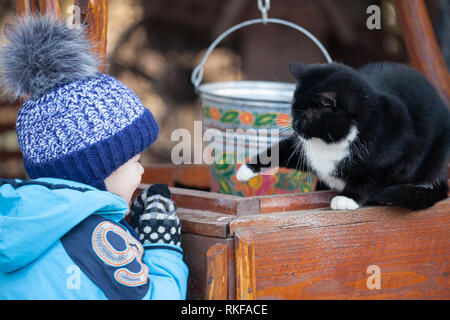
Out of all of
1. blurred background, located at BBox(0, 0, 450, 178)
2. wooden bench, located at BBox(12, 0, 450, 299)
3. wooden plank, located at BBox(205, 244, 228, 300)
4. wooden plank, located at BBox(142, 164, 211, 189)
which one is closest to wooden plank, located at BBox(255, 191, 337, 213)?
wooden bench, located at BBox(12, 0, 450, 299)

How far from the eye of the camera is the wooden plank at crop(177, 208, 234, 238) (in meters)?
1.02

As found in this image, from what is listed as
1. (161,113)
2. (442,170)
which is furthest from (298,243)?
(161,113)

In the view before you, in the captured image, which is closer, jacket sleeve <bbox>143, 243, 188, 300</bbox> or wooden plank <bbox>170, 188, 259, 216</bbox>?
jacket sleeve <bbox>143, 243, 188, 300</bbox>

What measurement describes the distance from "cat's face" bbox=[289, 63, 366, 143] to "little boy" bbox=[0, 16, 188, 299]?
1.25 feet

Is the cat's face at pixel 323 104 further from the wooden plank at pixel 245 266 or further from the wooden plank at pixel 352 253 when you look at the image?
the wooden plank at pixel 245 266

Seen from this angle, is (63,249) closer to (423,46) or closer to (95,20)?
(95,20)

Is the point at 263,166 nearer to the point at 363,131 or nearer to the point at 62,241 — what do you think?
the point at 363,131

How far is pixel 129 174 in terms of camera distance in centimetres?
106

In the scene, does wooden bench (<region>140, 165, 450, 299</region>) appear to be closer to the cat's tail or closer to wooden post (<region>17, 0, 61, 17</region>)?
the cat's tail

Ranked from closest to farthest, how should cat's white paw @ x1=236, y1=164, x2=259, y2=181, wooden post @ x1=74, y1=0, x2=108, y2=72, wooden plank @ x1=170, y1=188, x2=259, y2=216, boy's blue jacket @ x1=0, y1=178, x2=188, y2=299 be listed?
boy's blue jacket @ x1=0, y1=178, x2=188, y2=299
wooden plank @ x1=170, y1=188, x2=259, y2=216
wooden post @ x1=74, y1=0, x2=108, y2=72
cat's white paw @ x1=236, y1=164, x2=259, y2=181

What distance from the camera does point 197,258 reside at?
1.06 m

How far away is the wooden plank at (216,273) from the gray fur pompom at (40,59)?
431 mm

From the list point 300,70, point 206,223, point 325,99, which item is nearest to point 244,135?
point 300,70
